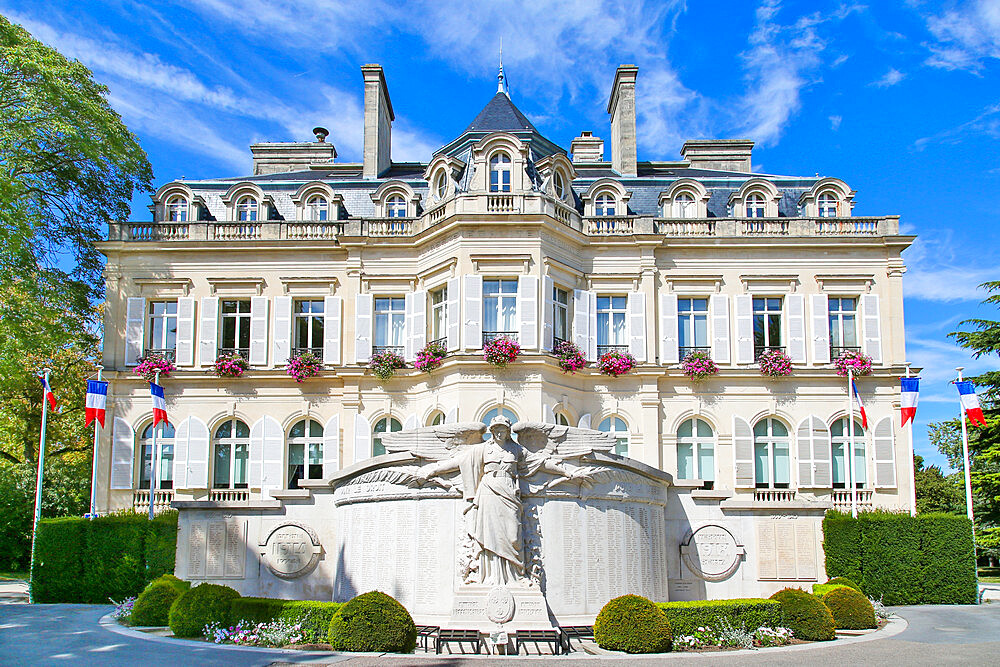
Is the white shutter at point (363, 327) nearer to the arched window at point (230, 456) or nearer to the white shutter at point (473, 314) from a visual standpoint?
the white shutter at point (473, 314)

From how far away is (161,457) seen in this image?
27594 millimetres

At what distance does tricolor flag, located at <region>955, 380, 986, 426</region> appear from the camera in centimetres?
2342

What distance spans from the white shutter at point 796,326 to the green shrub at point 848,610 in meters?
12.6

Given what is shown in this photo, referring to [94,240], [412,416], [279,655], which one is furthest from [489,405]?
[94,240]

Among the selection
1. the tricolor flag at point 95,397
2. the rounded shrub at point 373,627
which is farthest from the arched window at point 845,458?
the tricolor flag at point 95,397

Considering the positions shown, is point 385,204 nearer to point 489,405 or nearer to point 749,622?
point 489,405

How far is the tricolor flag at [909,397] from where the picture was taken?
80.6ft

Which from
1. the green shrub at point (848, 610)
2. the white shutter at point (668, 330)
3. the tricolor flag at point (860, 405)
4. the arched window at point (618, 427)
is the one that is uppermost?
the white shutter at point (668, 330)

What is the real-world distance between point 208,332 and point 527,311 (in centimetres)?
1056

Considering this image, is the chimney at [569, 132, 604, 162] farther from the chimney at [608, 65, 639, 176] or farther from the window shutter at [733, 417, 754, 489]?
the window shutter at [733, 417, 754, 489]

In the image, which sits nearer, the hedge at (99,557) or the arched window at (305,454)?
the hedge at (99,557)

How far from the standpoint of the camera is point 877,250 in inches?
1100

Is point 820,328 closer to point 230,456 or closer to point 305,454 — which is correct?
point 305,454

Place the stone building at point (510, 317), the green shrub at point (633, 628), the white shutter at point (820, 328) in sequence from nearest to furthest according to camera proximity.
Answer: the green shrub at point (633, 628)
the stone building at point (510, 317)
the white shutter at point (820, 328)
